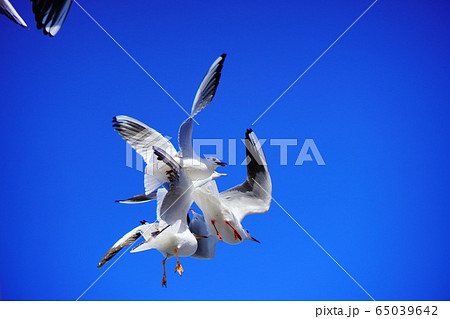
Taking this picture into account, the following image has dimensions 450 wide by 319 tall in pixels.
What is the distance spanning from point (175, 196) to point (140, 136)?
22 cm

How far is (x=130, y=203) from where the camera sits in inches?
46.8

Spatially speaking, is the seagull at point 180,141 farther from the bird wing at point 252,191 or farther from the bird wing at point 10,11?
the bird wing at point 10,11

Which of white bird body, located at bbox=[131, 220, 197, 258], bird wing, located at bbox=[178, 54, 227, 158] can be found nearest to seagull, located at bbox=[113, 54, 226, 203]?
bird wing, located at bbox=[178, 54, 227, 158]

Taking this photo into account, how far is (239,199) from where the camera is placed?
127 centimetres

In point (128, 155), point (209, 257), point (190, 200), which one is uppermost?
point (128, 155)

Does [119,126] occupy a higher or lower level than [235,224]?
higher

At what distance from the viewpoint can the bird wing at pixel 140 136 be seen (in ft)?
3.60

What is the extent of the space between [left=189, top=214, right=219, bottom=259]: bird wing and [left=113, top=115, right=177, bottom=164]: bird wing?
21cm

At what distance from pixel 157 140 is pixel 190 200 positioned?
183 mm

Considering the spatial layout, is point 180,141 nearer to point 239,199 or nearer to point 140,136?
point 140,136

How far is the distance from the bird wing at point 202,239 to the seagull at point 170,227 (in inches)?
4.4

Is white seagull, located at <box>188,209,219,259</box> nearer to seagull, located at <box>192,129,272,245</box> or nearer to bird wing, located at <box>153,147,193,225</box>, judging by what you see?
seagull, located at <box>192,129,272,245</box>

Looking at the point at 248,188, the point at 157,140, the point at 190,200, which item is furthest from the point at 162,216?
the point at 248,188
